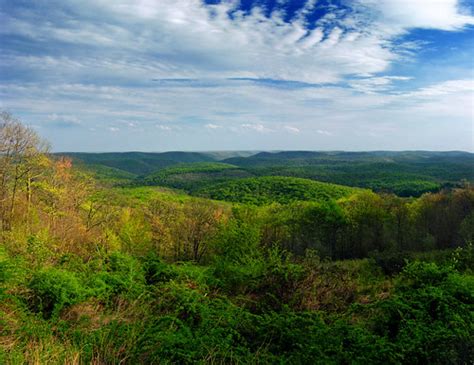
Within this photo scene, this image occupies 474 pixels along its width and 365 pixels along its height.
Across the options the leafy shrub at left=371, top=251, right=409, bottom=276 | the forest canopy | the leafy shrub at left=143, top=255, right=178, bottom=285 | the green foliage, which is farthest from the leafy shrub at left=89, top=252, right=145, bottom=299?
the green foliage

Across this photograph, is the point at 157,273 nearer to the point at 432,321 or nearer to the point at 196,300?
the point at 196,300

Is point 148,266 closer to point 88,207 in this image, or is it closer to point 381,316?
point 381,316

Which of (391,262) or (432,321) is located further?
(391,262)

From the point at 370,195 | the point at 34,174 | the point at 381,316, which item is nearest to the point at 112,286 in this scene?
the point at 381,316

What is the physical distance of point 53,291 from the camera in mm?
9422

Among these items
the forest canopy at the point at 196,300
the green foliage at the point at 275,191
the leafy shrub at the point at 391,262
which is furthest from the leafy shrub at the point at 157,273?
the green foliage at the point at 275,191

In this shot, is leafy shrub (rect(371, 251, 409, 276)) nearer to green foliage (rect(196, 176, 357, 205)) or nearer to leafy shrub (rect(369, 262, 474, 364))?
leafy shrub (rect(369, 262, 474, 364))

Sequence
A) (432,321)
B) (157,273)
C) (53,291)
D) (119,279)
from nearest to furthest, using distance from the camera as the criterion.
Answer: (432,321), (53,291), (119,279), (157,273)

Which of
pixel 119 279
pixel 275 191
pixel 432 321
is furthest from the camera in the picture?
pixel 275 191

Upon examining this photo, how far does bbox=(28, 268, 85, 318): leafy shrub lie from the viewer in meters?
9.42

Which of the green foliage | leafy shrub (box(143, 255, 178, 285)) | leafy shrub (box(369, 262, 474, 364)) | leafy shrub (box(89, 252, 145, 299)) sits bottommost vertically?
the green foliage

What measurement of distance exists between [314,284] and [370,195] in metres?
29.9

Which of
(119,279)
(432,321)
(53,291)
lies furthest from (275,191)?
(432,321)

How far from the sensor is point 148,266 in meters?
13.9
